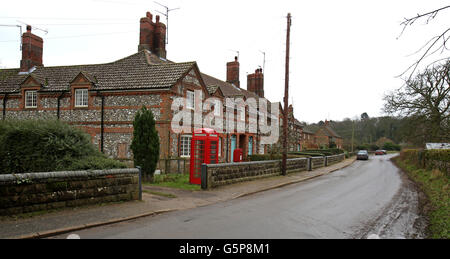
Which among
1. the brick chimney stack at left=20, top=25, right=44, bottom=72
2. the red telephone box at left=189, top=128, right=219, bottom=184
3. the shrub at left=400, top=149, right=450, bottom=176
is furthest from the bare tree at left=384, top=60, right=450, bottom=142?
the brick chimney stack at left=20, top=25, right=44, bottom=72

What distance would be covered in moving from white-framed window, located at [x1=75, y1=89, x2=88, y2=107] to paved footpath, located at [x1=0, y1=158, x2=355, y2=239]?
1167 cm

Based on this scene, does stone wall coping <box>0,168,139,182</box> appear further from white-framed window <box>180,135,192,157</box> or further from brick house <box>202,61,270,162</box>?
brick house <box>202,61,270,162</box>

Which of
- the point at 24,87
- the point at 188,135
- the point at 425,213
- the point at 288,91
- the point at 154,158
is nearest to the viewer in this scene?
the point at 425,213

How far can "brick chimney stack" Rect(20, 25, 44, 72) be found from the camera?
26.0 metres

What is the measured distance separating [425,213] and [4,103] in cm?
2810

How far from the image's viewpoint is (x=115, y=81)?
72.5 feet

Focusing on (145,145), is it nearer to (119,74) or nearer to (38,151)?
(38,151)

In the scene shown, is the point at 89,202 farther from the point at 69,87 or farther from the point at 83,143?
the point at 69,87

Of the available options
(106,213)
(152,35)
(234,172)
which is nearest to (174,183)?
(234,172)

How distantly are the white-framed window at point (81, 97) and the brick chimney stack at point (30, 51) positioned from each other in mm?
7805

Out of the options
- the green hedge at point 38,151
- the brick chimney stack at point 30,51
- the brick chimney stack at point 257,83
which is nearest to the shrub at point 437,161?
the green hedge at point 38,151

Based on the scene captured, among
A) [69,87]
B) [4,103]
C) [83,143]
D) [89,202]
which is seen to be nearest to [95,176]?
[89,202]

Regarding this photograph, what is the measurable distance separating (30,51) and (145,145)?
19161mm

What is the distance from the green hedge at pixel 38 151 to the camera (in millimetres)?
10016
